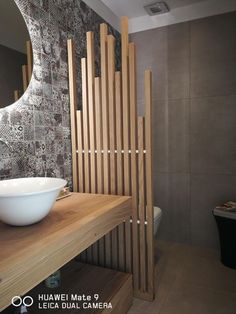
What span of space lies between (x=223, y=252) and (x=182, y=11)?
2491 millimetres

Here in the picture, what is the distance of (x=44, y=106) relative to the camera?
5.70ft

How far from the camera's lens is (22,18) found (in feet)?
5.11

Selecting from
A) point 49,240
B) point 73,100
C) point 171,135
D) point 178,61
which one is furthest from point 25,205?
point 178,61

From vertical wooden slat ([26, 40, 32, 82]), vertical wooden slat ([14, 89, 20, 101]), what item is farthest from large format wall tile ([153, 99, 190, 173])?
vertical wooden slat ([14, 89, 20, 101])

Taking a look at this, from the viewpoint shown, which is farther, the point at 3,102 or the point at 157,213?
the point at 157,213

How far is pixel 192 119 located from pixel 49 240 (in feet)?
7.00

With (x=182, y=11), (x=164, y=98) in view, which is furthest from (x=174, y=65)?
(x=182, y=11)

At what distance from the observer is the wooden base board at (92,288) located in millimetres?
1432

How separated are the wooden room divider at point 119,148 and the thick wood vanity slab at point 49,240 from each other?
1.14 feet

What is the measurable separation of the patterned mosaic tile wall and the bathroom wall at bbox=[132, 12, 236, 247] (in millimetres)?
1057

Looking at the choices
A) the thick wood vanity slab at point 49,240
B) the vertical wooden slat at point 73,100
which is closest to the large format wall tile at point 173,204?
the vertical wooden slat at point 73,100

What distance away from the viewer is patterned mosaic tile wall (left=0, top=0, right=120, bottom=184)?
1.50 metres

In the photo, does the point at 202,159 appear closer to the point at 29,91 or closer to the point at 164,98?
the point at 164,98

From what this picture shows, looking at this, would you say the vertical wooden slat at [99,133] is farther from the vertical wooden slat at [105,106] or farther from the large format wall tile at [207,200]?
the large format wall tile at [207,200]
